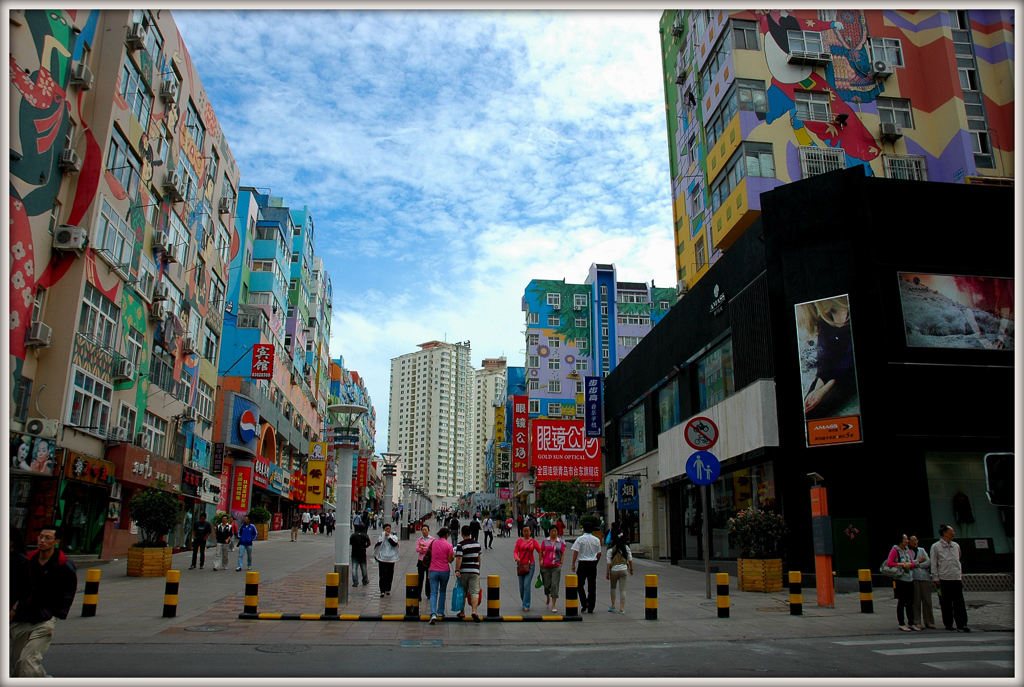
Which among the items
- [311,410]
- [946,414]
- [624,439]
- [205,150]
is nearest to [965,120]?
[946,414]

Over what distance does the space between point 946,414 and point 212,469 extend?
34.8 meters

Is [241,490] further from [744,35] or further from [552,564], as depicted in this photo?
[744,35]

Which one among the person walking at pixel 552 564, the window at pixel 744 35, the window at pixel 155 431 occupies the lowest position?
the person walking at pixel 552 564

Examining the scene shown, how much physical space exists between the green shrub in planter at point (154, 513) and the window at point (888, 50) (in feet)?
105

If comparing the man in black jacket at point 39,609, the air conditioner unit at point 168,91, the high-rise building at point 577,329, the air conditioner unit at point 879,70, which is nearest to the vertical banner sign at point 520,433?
the high-rise building at point 577,329

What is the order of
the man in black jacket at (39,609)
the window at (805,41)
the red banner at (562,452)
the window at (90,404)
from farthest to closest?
the red banner at (562,452)
the window at (805,41)
the window at (90,404)
the man in black jacket at (39,609)

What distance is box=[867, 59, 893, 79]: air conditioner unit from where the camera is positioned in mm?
29203

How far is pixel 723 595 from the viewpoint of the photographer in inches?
504

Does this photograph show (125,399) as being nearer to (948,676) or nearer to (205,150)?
(205,150)

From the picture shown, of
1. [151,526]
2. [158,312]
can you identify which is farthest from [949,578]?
[158,312]

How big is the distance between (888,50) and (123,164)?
31.3 m

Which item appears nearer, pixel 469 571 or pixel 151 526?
pixel 469 571

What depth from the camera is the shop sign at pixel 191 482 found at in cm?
3175

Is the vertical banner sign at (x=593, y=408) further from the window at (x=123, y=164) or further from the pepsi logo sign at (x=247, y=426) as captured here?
the window at (x=123, y=164)
